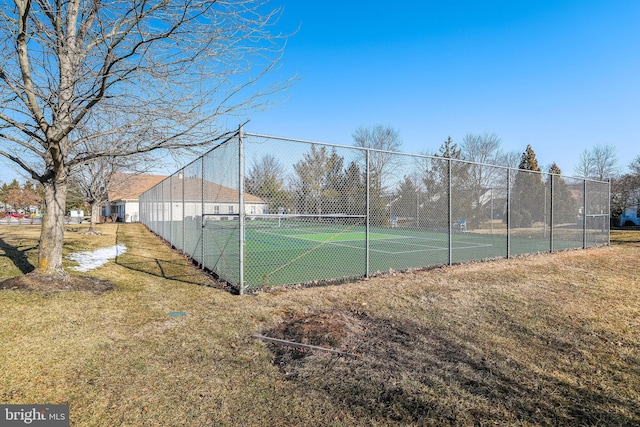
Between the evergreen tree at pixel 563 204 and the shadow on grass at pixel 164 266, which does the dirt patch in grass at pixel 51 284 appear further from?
the evergreen tree at pixel 563 204

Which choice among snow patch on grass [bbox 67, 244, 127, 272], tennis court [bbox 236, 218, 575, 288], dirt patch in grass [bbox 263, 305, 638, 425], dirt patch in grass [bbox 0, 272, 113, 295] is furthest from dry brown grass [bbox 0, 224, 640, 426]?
snow patch on grass [bbox 67, 244, 127, 272]

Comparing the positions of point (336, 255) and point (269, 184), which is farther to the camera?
point (336, 255)

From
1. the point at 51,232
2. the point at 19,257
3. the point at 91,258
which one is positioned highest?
the point at 51,232

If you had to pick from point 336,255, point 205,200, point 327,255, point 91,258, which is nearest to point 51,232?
point 205,200

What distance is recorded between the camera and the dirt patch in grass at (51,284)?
16.2 ft

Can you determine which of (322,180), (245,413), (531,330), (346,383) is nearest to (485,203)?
(322,180)

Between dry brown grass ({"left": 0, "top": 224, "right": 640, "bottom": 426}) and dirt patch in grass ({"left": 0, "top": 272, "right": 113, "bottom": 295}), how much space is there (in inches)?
10.2

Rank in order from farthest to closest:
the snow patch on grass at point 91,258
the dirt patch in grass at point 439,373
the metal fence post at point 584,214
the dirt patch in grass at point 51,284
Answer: the metal fence post at point 584,214
the snow patch on grass at point 91,258
the dirt patch in grass at point 51,284
the dirt patch in grass at point 439,373

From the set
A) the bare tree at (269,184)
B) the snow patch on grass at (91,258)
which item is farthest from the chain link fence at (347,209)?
the snow patch on grass at (91,258)

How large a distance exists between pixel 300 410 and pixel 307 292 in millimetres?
3242

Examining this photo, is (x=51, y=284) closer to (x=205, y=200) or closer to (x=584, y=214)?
(x=205, y=200)

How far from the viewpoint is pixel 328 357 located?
10.5ft

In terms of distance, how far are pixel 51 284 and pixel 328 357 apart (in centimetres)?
460

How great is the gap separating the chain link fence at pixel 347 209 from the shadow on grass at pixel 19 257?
3122 millimetres
